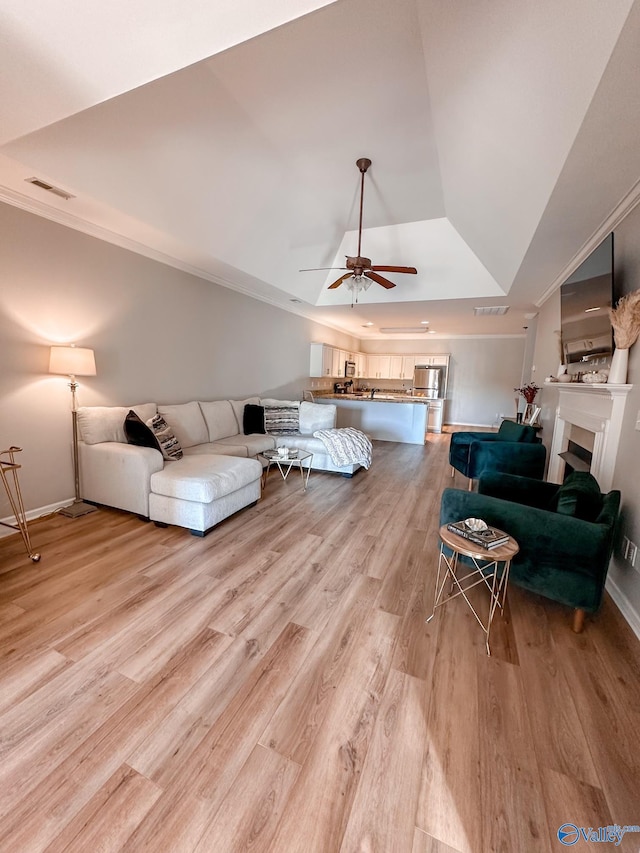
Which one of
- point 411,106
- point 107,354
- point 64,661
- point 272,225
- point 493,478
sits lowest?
point 64,661

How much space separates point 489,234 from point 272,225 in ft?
7.94

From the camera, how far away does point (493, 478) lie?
253 cm

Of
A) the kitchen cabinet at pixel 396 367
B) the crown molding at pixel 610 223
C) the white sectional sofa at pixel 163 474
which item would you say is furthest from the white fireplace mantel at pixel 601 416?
the kitchen cabinet at pixel 396 367

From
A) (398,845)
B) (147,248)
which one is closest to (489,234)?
(147,248)

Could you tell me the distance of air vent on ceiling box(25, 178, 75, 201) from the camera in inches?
95.5

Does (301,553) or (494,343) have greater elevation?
(494,343)

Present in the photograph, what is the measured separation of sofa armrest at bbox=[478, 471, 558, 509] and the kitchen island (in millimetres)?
4113

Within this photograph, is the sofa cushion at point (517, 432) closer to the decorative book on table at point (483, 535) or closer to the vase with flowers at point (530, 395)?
the vase with flowers at point (530, 395)

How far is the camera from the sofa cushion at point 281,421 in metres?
4.89

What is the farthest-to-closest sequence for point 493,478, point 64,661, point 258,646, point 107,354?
point 107,354 < point 493,478 < point 258,646 < point 64,661

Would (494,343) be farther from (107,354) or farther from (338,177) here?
(107,354)

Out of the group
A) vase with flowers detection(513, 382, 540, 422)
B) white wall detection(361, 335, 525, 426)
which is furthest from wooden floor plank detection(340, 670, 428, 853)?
white wall detection(361, 335, 525, 426)

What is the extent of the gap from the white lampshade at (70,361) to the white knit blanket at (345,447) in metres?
2.70

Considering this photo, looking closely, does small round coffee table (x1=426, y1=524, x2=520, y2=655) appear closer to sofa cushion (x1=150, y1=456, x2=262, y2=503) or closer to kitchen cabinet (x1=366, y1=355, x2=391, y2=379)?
sofa cushion (x1=150, y1=456, x2=262, y2=503)
